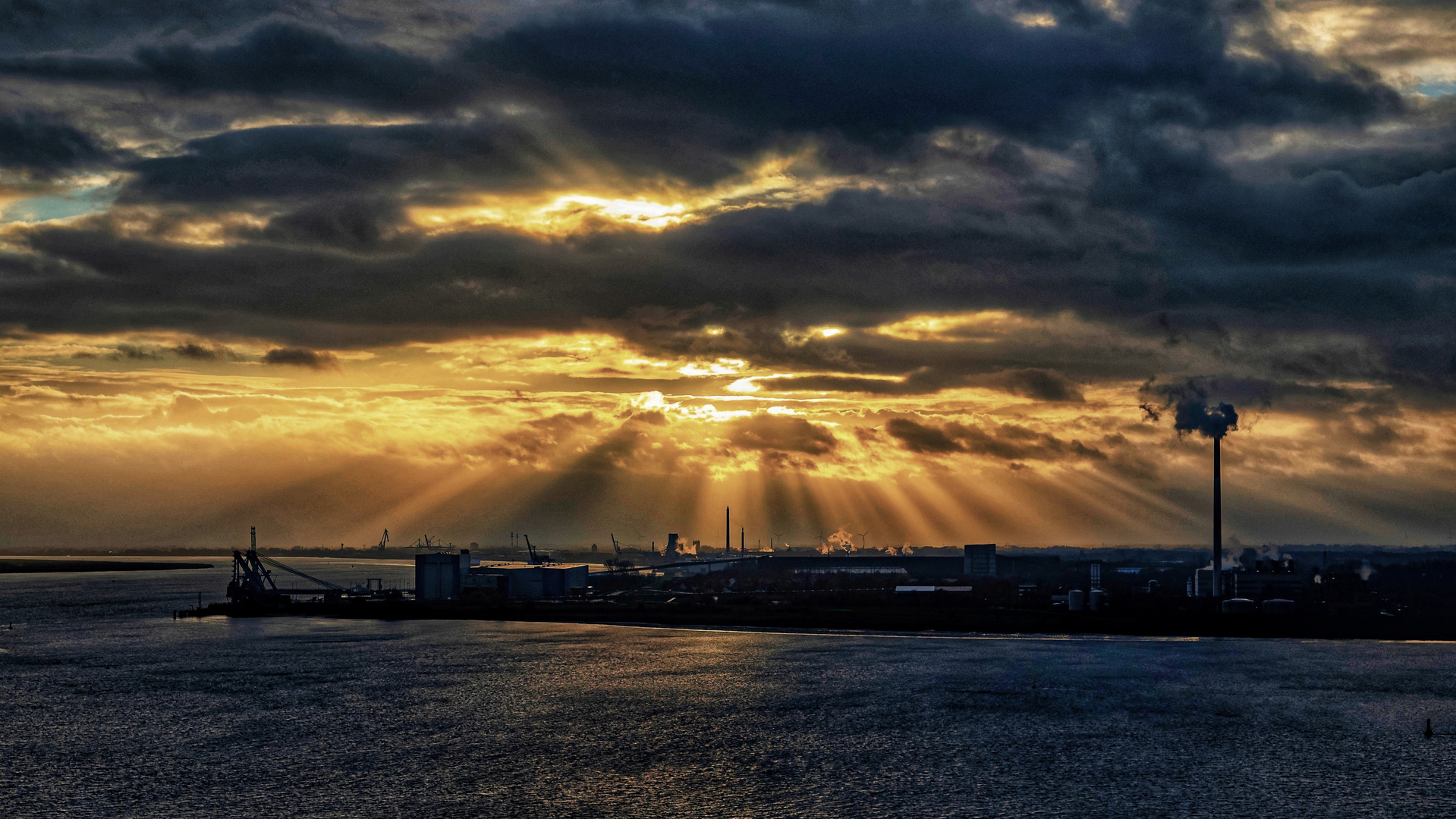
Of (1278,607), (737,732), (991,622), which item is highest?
(737,732)

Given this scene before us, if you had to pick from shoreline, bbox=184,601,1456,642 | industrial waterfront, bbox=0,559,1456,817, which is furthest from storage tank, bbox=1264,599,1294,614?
industrial waterfront, bbox=0,559,1456,817

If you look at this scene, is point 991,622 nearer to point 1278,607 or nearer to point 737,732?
point 1278,607

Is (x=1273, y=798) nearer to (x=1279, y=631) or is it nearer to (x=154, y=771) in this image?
(x=154, y=771)

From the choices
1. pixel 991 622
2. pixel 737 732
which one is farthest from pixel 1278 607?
pixel 737 732

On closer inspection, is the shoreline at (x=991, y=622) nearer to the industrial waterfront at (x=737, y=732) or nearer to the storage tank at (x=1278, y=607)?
the storage tank at (x=1278, y=607)

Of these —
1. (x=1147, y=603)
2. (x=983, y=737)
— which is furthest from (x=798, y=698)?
(x=1147, y=603)

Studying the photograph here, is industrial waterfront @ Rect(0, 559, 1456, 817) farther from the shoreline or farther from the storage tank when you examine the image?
the storage tank
